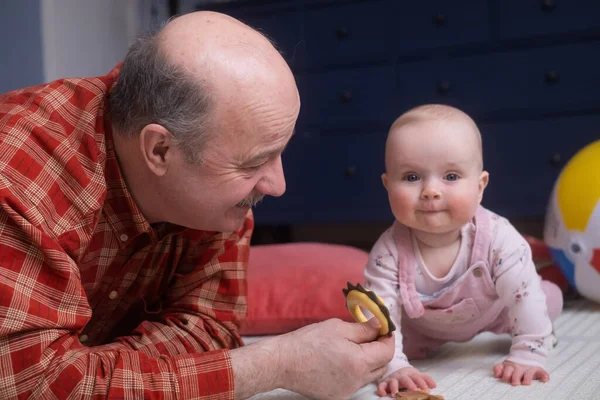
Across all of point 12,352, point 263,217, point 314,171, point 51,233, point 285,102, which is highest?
point 285,102

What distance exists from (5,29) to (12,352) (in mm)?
2015

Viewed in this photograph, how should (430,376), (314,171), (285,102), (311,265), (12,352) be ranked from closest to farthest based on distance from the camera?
(12,352) → (285,102) → (430,376) → (311,265) → (314,171)

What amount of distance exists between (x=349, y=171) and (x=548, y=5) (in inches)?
36.5

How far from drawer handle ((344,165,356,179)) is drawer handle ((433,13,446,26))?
0.62 meters

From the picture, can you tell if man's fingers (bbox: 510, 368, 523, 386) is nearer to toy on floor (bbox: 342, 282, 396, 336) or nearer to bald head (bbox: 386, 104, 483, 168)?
toy on floor (bbox: 342, 282, 396, 336)

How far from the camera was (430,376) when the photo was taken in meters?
1.24

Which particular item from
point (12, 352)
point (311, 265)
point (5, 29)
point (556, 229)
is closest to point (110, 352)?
point (12, 352)

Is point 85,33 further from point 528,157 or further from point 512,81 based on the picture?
point 528,157

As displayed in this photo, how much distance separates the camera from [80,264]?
110 centimetres

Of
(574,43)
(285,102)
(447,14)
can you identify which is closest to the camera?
(285,102)

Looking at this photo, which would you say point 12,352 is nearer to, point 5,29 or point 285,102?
point 285,102

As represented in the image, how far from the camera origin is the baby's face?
122 centimetres

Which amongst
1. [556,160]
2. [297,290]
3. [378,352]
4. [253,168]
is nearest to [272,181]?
[253,168]

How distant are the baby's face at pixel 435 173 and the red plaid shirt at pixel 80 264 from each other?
314 mm
